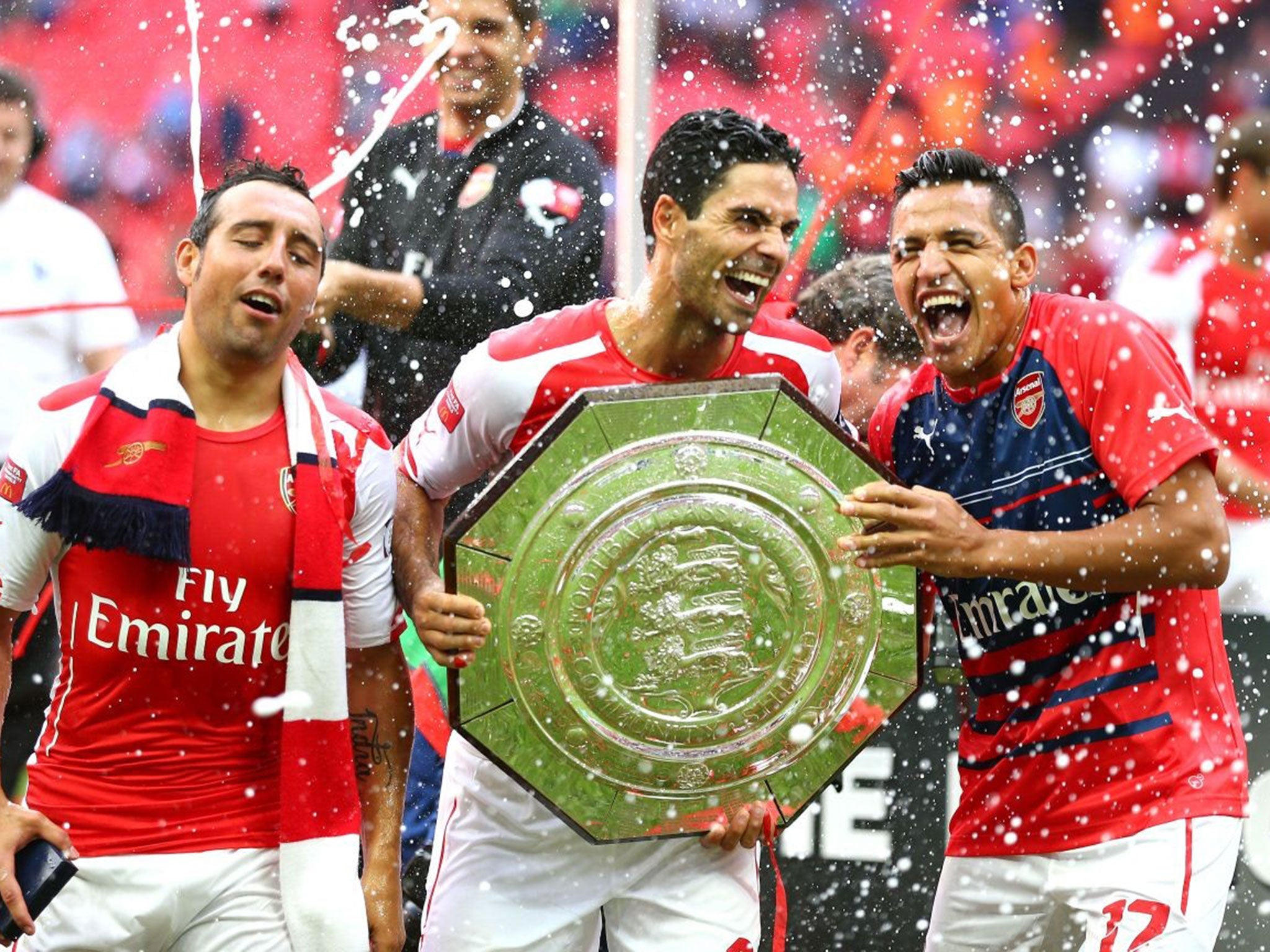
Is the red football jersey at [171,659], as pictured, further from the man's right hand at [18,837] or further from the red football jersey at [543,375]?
the red football jersey at [543,375]

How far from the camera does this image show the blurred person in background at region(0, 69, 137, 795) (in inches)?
208

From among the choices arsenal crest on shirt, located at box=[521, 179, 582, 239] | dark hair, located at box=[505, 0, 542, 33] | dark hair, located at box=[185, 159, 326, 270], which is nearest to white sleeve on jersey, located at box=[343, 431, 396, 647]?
dark hair, located at box=[185, 159, 326, 270]

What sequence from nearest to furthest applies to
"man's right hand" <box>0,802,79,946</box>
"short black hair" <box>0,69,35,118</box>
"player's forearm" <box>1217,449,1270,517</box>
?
"man's right hand" <box>0,802,79,946</box>
"player's forearm" <box>1217,449,1270,517</box>
"short black hair" <box>0,69,35,118</box>

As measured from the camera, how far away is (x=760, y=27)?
533cm

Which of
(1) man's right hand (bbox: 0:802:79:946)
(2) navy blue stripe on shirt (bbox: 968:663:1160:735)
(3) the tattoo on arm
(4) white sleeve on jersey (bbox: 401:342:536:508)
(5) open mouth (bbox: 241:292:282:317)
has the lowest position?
(1) man's right hand (bbox: 0:802:79:946)

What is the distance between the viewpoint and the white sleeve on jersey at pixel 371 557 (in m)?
3.40

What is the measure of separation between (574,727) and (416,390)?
2.06m

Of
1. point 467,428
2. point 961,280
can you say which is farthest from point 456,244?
point 961,280

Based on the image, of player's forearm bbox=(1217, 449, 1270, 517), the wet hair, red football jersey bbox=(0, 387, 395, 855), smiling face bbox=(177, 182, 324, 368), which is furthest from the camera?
the wet hair

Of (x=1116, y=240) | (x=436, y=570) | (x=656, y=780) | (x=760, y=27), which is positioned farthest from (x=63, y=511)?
(x=1116, y=240)

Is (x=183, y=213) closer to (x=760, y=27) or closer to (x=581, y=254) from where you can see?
(x=581, y=254)

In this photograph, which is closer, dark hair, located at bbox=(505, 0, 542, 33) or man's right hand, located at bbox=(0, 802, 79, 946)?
man's right hand, located at bbox=(0, 802, 79, 946)

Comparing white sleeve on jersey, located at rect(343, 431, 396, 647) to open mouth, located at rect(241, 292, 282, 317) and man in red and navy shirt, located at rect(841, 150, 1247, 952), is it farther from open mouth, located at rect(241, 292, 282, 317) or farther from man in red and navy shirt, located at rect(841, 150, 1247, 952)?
man in red and navy shirt, located at rect(841, 150, 1247, 952)

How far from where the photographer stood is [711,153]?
346cm
